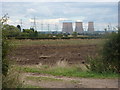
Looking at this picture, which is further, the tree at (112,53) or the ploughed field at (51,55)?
the ploughed field at (51,55)

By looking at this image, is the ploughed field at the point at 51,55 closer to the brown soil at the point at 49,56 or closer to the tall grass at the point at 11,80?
the brown soil at the point at 49,56

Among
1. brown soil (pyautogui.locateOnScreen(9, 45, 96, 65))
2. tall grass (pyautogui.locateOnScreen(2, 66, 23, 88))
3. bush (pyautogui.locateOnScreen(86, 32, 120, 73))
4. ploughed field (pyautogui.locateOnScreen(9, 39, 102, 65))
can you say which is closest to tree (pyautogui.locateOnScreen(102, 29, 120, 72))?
bush (pyautogui.locateOnScreen(86, 32, 120, 73))

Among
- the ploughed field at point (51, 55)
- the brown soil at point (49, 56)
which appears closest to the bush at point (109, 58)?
the ploughed field at point (51, 55)

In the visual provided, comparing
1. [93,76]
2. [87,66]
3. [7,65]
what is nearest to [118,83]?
[93,76]

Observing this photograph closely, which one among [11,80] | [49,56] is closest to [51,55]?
[49,56]

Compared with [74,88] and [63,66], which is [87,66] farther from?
[74,88]

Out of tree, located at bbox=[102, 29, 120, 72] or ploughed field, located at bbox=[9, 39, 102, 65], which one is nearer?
tree, located at bbox=[102, 29, 120, 72]

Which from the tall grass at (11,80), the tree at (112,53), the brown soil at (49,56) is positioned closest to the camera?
the tall grass at (11,80)

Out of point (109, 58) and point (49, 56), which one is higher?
point (109, 58)

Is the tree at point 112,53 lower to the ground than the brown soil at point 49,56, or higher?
higher

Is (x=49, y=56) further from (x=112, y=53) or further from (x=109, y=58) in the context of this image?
(x=112, y=53)

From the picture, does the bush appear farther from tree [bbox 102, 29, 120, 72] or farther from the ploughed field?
the ploughed field

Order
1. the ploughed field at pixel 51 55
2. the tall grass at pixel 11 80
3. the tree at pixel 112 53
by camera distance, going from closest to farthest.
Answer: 1. the tall grass at pixel 11 80
2. the tree at pixel 112 53
3. the ploughed field at pixel 51 55

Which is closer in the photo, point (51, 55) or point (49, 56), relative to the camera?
point (49, 56)
